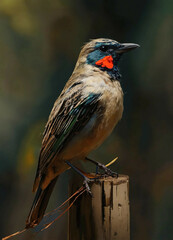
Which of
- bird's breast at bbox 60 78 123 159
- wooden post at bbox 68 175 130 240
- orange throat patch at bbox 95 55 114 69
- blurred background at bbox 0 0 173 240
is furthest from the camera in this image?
blurred background at bbox 0 0 173 240

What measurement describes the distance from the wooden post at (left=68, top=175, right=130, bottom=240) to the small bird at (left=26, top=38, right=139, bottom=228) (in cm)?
28

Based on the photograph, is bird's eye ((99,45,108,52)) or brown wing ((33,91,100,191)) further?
bird's eye ((99,45,108,52))

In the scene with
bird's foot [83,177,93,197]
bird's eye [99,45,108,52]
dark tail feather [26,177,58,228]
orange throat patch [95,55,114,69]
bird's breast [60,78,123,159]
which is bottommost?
dark tail feather [26,177,58,228]

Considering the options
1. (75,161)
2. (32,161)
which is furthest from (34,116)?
(75,161)

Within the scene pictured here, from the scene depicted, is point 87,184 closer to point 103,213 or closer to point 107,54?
point 103,213

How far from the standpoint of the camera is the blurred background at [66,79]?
10.0 feet

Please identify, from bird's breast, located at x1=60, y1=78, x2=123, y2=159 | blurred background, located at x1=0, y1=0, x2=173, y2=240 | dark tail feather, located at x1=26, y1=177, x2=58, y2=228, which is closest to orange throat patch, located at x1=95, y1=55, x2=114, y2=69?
bird's breast, located at x1=60, y1=78, x2=123, y2=159

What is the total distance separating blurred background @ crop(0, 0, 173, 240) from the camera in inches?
121

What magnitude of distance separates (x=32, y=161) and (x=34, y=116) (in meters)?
0.36

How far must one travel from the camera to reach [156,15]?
3.33 meters

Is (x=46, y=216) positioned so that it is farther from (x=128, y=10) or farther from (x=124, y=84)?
(x=128, y=10)

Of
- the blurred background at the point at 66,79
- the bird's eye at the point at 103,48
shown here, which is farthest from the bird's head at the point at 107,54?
the blurred background at the point at 66,79

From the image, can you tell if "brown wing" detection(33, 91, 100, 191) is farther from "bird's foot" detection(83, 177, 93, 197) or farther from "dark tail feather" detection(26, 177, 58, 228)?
"bird's foot" detection(83, 177, 93, 197)

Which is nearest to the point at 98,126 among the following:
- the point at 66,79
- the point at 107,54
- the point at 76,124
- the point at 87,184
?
the point at 76,124
